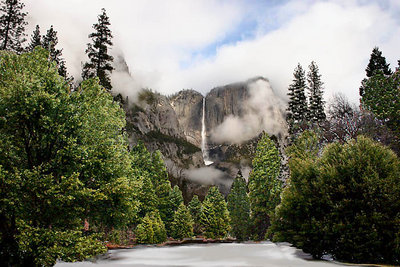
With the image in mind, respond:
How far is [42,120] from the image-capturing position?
39.1 ft

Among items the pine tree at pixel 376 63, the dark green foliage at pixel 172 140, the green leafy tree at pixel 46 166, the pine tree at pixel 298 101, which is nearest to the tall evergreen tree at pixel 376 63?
the pine tree at pixel 376 63

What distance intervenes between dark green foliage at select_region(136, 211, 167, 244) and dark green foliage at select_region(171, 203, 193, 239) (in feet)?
37.3

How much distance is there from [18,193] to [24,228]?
1.37 metres

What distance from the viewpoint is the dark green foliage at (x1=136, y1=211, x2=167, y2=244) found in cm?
3478

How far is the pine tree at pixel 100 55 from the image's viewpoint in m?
30.5

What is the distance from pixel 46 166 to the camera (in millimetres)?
11750

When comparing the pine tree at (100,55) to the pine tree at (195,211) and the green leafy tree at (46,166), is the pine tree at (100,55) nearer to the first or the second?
the green leafy tree at (46,166)

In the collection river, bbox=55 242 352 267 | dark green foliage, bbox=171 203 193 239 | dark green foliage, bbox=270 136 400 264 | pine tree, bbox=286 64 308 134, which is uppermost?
pine tree, bbox=286 64 308 134

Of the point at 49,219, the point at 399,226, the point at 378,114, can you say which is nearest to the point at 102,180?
the point at 49,219

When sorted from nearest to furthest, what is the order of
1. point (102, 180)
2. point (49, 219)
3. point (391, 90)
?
point (49, 219)
point (102, 180)
point (391, 90)

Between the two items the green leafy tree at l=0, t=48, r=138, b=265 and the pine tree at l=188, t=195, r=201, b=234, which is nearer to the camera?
the green leafy tree at l=0, t=48, r=138, b=265

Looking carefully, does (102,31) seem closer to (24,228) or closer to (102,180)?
(102,180)

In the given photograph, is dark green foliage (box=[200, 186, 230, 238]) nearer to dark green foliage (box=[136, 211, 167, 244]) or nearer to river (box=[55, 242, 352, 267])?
dark green foliage (box=[136, 211, 167, 244])

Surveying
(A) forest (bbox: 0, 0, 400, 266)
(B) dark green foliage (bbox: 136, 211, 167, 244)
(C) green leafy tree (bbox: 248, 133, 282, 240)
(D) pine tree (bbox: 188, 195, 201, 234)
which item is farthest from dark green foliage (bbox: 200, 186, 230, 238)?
(A) forest (bbox: 0, 0, 400, 266)
